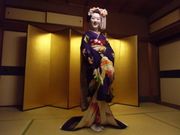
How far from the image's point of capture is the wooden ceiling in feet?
11.8

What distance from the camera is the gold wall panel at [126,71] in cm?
361

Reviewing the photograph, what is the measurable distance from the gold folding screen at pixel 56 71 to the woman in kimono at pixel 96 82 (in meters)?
1.23

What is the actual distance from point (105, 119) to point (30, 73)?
5.90ft

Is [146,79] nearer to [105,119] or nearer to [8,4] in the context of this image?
[105,119]

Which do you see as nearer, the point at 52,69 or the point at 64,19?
the point at 52,69

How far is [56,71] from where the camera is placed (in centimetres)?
342

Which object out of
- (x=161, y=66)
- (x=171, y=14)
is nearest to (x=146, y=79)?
(x=161, y=66)

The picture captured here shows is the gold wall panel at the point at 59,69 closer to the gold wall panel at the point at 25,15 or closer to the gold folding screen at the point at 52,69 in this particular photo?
the gold folding screen at the point at 52,69

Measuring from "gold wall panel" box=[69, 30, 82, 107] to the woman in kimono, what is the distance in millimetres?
1185

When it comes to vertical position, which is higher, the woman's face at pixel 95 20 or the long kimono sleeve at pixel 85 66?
the woman's face at pixel 95 20

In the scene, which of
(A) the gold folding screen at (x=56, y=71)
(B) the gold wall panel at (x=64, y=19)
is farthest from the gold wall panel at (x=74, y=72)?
(B) the gold wall panel at (x=64, y=19)

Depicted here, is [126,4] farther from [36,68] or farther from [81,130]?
[81,130]

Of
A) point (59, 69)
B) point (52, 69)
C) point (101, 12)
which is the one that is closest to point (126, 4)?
point (101, 12)

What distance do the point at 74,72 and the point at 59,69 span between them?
1.03ft
